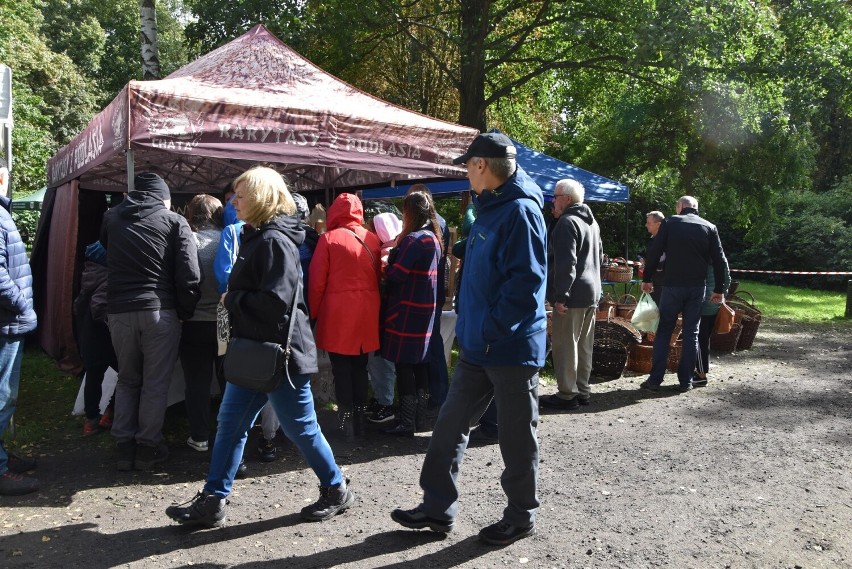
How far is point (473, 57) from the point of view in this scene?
13.0 metres

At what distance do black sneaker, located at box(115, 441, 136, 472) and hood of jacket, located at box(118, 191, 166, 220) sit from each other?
1.48m

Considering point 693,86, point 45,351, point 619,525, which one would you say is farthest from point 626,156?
point 619,525

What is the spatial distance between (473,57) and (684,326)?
7821mm

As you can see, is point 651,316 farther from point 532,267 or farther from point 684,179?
point 684,179

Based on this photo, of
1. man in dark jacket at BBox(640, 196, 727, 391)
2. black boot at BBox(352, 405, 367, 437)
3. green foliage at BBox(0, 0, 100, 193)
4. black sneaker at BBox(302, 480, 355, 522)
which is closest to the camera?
black sneaker at BBox(302, 480, 355, 522)

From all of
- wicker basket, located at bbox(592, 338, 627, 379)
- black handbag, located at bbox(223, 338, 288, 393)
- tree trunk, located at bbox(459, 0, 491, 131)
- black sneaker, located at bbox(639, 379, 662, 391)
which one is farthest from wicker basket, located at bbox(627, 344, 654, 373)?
tree trunk, located at bbox(459, 0, 491, 131)

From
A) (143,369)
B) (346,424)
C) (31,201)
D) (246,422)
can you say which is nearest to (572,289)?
(346,424)

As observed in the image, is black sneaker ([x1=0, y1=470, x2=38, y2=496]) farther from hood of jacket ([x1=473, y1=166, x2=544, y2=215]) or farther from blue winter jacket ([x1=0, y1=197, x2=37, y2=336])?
hood of jacket ([x1=473, y1=166, x2=544, y2=215])

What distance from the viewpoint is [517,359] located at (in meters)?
3.34

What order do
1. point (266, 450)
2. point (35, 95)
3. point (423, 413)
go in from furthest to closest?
point (35, 95)
point (423, 413)
point (266, 450)

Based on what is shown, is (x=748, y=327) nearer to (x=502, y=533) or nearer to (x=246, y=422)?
(x=502, y=533)

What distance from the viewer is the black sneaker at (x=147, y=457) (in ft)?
15.0

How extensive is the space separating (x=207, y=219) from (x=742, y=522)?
3.86m

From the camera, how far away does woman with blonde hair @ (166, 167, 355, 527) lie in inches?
136
